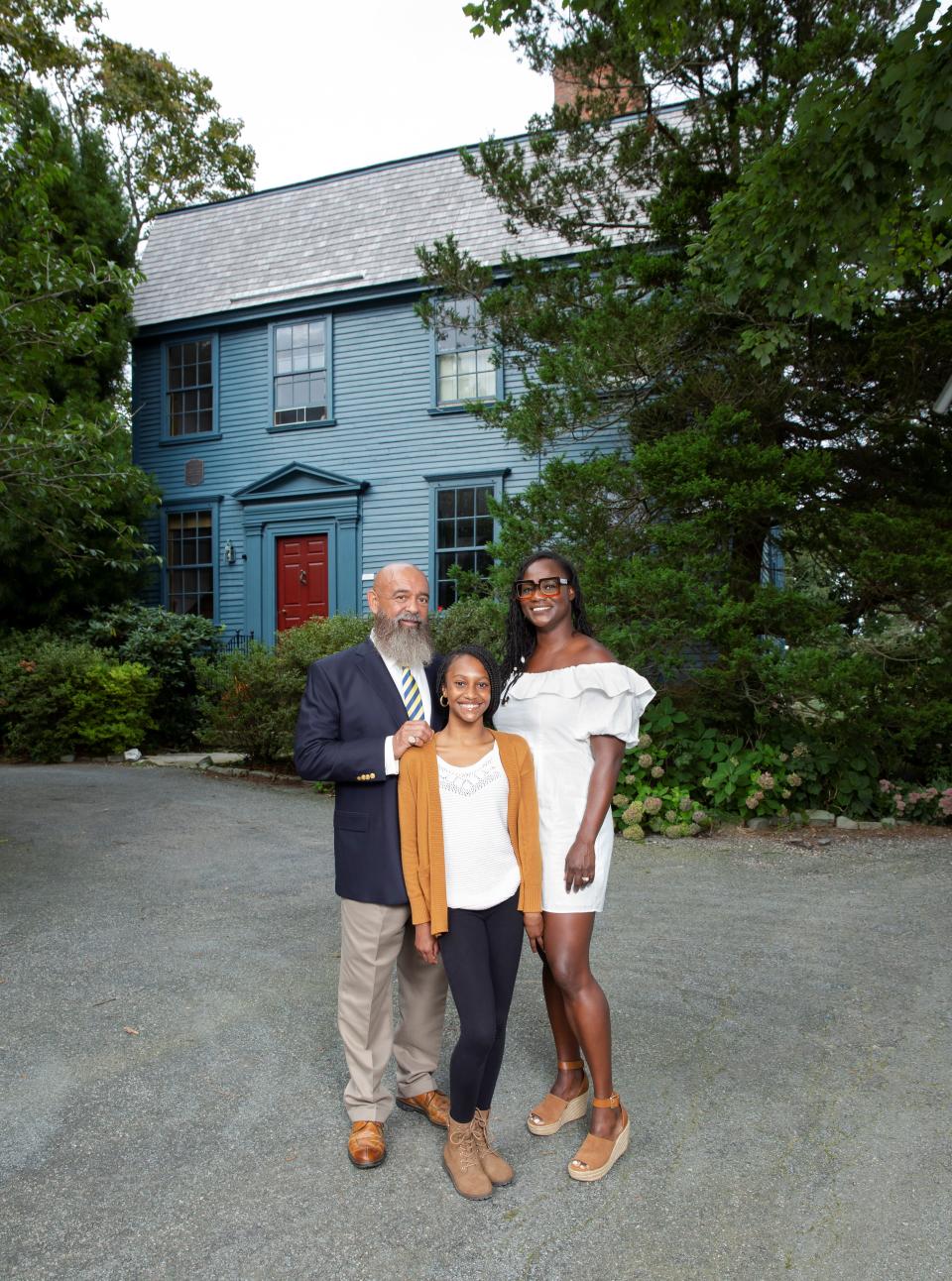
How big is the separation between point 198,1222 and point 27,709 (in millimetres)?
11083

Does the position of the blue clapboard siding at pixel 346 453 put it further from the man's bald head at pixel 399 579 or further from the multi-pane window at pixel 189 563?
the man's bald head at pixel 399 579

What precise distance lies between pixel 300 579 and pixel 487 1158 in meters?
13.1

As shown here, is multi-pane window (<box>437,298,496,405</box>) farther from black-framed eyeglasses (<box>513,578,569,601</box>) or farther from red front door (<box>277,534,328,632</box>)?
black-framed eyeglasses (<box>513,578,569,601</box>)

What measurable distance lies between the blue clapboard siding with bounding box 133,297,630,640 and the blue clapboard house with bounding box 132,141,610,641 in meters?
0.02

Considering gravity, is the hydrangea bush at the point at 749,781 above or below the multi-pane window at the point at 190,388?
below

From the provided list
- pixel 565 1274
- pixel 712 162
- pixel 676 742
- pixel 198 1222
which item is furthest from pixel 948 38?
pixel 198 1222

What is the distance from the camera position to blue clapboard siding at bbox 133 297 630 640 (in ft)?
48.1

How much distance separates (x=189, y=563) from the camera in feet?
54.4

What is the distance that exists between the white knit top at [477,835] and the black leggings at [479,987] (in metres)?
0.05

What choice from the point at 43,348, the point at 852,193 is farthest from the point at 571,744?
the point at 43,348

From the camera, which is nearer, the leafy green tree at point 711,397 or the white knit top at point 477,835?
the white knit top at point 477,835

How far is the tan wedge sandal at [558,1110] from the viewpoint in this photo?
3.27m

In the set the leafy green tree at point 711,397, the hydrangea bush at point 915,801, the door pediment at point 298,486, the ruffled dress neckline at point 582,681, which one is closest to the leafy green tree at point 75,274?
the door pediment at point 298,486

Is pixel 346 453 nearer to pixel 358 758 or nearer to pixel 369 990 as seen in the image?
pixel 358 758
